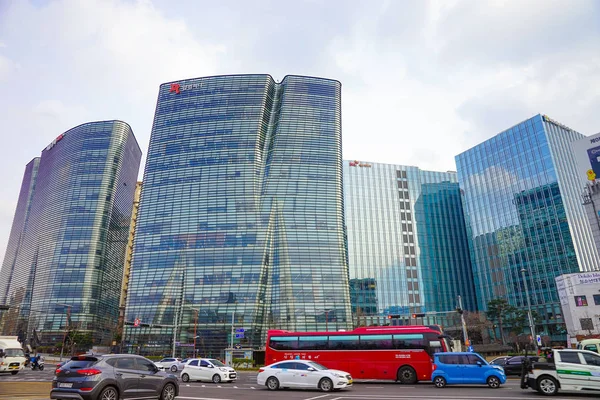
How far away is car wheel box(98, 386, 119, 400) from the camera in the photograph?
1145 cm

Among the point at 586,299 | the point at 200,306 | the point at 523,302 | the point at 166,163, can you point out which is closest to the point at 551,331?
the point at 523,302

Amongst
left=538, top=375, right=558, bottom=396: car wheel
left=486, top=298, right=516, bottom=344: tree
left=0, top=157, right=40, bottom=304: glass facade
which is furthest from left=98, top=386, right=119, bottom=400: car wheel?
left=0, top=157, right=40, bottom=304: glass facade

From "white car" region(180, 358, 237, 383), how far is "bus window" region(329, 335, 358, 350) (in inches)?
290

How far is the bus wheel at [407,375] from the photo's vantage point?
24.3 m

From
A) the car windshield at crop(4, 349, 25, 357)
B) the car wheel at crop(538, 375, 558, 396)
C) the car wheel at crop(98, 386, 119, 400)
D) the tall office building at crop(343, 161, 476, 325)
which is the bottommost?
the car wheel at crop(538, 375, 558, 396)

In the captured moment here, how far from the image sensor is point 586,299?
62406mm

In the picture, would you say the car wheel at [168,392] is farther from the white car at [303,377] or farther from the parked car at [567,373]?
the parked car at [567,373]

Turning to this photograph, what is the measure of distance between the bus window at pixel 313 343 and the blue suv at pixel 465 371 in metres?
7.91

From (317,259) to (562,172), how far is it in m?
62.5

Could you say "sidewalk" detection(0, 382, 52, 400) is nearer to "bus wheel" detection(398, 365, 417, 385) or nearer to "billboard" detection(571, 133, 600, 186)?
"bus wheel" detection(398, 365, 417, 385)

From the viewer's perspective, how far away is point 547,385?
658 inches

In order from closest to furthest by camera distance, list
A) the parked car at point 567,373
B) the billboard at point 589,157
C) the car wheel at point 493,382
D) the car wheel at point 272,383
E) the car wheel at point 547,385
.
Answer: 1. the parked car at point 567,373
2. the car wheel at point 547,385
3. the car wheel at point 493,382
4. the car wheel at point 272,383
5. the billboard at point 589,157

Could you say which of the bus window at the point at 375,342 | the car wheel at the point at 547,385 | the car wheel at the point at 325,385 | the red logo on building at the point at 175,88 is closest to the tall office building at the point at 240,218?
the red logo on building at the point at 175,88

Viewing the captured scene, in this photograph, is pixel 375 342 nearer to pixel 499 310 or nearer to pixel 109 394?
pixel 109 394
